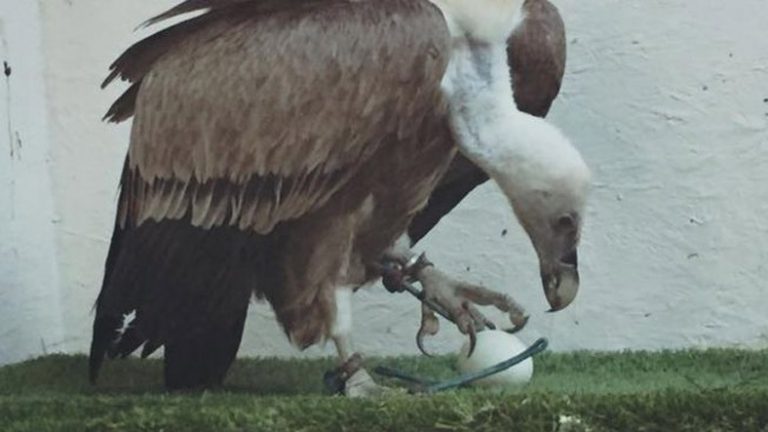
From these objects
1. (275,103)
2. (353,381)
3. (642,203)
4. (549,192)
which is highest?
(275,103)

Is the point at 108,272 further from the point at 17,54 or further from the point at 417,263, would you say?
the point at 17,54

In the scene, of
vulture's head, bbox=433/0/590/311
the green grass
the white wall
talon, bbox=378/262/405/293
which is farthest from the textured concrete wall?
vulture's head, bbox=433/0/590/311

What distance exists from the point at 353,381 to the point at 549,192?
221 millimetres

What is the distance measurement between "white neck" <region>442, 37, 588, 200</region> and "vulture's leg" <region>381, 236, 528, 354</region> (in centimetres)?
18

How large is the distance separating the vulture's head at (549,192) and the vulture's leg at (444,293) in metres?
0.12

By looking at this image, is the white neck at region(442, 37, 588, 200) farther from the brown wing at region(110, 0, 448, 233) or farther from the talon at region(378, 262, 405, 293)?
the talon at region(378, 262, 405, 293)

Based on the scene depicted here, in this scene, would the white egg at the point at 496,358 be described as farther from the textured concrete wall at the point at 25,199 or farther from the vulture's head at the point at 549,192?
the textured concrete wall at the point at 25,199

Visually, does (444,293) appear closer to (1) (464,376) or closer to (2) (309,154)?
(1) (464,376)

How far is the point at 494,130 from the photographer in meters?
1.01

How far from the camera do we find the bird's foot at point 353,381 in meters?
1.03

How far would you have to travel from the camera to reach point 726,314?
151 centimetres

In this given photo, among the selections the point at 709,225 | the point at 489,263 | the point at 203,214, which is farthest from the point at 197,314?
the point at 709,225

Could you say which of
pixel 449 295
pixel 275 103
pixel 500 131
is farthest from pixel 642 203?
pixel 275 103

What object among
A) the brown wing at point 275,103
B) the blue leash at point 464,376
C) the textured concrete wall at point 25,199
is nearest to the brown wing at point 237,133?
the brown wing at point 275,103
